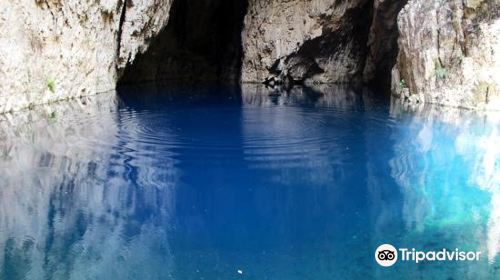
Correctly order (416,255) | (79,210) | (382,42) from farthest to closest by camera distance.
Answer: (382,42) → (79,210) → (416,255)

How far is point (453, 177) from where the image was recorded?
16.4ft

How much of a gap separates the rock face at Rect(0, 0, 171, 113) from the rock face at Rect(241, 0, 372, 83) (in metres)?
5.20

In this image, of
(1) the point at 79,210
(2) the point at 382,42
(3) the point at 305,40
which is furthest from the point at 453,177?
(3) the point at 305,40

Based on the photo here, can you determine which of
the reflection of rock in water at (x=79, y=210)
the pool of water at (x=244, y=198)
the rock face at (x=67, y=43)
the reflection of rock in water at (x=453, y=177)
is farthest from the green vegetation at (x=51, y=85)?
the reflection of rock in water at (x=453, y=177)

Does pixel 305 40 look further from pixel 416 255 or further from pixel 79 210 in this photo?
pixel 416 255

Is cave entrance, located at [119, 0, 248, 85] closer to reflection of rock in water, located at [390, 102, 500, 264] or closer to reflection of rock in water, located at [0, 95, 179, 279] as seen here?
reflection of rock in water, located at [390, 102, 500, 264]

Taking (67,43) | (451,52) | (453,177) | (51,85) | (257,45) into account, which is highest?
(257,45)

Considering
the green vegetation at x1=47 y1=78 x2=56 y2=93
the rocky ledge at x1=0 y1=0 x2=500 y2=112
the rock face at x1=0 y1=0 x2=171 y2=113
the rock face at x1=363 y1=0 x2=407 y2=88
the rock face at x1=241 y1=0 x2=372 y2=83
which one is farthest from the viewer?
the rock face at x1=241 y1=0 x2=372 y2=83

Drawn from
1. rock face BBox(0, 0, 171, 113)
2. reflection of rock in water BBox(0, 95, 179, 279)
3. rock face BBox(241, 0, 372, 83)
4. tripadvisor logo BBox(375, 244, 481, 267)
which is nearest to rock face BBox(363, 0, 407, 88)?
rock face BBox(241, 0, 372, 83)

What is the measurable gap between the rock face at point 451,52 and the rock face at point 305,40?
253 inches

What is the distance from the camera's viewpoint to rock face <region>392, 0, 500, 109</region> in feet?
30.1

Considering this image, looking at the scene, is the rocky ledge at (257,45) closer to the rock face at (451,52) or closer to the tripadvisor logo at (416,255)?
the rock face at (451,52)

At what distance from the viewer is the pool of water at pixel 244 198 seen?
3.02 m

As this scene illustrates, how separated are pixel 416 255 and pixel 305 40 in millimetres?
16359
